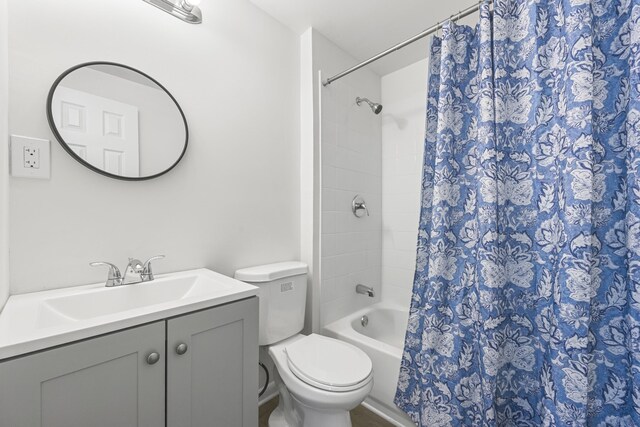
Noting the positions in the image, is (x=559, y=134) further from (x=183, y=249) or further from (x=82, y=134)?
(x=82, y=134)

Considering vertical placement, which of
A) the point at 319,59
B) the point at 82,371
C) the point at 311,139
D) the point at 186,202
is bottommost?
the point at 82,371

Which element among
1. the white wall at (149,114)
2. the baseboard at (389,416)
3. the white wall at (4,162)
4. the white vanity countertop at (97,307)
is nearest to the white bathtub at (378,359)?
the baseboard at (389,416)

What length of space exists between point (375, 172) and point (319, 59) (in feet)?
3.22

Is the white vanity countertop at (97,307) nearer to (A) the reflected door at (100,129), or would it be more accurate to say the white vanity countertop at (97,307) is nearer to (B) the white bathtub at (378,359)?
(A) the reflected door at (100,129)

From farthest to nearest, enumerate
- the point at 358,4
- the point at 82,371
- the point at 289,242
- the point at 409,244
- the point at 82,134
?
1. the point at 409,244
2. the point at 289,242
3. the point at 358,4
4. the point at 82,134
5. the point at 82,371

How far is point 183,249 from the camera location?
1346mm

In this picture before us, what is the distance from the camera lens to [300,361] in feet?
4.25

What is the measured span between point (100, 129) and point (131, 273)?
597 mm

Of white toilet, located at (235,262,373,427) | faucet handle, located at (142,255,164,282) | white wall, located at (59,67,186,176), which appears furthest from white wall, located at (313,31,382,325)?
faucet handle, located at (142,255,164,282)

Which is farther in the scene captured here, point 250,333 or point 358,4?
point 358,4

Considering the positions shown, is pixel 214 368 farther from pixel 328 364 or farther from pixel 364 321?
pixel 364 321

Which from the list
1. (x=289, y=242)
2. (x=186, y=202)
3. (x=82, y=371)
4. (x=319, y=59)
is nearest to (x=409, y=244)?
(x=289, y=242)

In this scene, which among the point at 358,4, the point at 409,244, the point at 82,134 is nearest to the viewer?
the point at 82,134

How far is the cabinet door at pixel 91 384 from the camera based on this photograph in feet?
2.09
